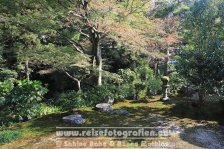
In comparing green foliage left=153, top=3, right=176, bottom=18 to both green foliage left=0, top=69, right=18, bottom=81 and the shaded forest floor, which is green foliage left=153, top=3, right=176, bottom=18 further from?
green foliage left=0, top=69, right=18, bottom=81

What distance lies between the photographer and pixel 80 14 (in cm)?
1196

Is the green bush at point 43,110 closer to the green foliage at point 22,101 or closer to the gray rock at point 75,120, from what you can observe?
the green foliage at point 22,101

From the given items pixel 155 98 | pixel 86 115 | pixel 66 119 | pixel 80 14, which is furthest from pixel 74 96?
pixel 155 98

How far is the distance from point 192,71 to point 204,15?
3.24 metres

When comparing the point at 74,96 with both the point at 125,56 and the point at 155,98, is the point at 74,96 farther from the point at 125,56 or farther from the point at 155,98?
the point at 125,56

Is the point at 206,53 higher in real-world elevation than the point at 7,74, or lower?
higher

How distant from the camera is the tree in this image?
11055 millimetres

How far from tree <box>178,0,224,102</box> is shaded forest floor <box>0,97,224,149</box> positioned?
130 cm

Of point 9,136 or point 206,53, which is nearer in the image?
point 9,136

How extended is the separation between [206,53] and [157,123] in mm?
3824

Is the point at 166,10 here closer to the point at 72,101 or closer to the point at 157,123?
the point at 72,101

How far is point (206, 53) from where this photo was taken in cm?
1115

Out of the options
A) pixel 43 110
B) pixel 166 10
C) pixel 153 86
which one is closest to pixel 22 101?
pixel 43 110

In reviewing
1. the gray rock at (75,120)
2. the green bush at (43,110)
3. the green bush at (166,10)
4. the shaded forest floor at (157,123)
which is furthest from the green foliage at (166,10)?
the gray rock at (75,120)
